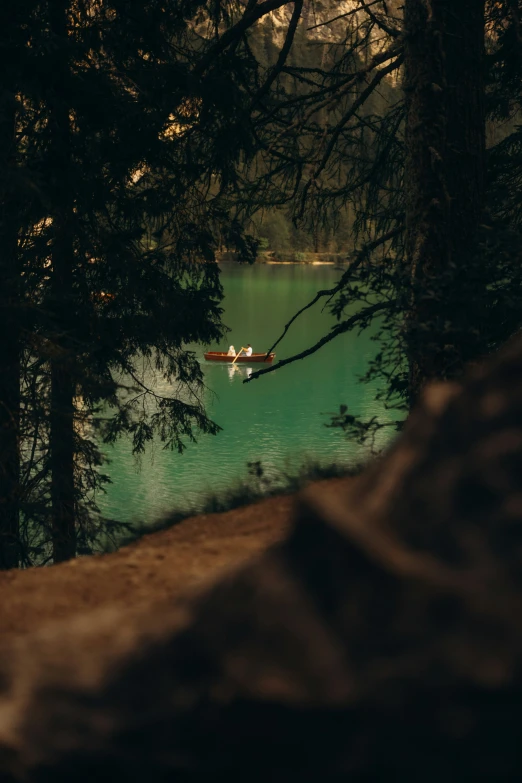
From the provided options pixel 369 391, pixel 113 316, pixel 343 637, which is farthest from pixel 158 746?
pixel 369 391

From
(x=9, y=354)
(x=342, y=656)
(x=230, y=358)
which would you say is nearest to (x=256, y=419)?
(x=230, y=358)

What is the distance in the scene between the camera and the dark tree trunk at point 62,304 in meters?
9.17

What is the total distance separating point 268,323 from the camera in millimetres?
56000

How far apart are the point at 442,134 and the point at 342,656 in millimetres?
5506

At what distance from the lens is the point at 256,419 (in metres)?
32.8

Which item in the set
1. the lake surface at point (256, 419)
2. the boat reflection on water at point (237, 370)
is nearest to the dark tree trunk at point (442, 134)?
the lake surface at point (256, 419)

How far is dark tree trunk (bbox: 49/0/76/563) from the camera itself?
9172 millimetres

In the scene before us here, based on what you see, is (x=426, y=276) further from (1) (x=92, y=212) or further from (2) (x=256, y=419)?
(2) (x=256, y=419)

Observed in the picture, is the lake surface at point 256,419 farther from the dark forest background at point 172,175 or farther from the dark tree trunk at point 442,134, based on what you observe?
the dark tree trunk at point 442,134

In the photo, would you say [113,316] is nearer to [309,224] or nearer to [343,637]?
[309,224]

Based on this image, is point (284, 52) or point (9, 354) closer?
point (284, 52)

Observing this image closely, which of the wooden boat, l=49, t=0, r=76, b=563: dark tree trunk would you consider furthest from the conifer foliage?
the wooden boat

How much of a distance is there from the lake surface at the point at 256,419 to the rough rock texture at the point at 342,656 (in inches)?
124

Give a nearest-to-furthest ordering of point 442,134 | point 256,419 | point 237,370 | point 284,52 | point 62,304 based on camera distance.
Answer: point 442,134 → point 284,52 → point 62,304 → point 256,419 → point 237,370
